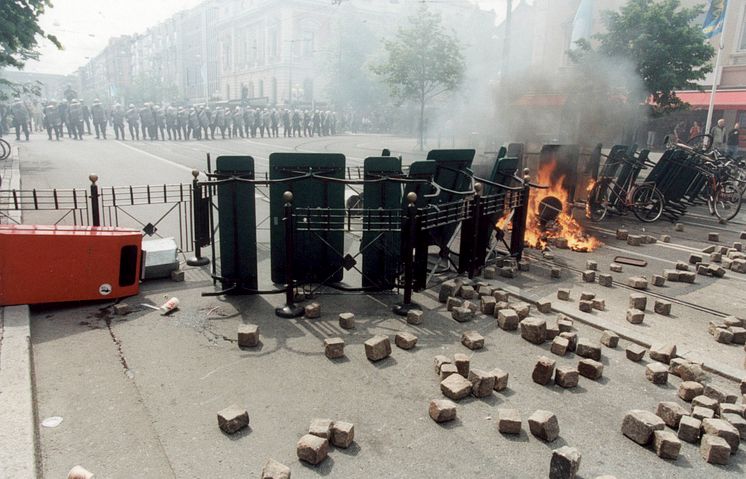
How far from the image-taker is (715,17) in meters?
23.5

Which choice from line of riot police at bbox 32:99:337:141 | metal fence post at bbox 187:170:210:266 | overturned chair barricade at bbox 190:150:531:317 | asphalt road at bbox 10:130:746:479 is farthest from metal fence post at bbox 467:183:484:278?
line of riot police at bbox 32:99:337:141

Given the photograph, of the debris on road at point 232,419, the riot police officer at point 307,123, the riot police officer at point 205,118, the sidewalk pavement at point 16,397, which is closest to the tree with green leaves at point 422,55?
the riot police officer at point 205,118

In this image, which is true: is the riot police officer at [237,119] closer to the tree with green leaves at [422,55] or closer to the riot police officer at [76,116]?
the riot police officer at [76,116]

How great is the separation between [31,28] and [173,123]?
71.6ft

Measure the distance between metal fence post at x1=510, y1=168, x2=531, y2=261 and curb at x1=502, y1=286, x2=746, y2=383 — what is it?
142 cm

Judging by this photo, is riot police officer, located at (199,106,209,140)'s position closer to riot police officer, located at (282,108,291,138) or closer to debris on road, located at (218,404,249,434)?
riot police officer, located at (282,108,291,138)

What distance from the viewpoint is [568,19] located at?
125 ft

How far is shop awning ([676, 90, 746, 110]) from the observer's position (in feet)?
90.0

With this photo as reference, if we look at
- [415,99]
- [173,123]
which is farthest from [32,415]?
[173,123]

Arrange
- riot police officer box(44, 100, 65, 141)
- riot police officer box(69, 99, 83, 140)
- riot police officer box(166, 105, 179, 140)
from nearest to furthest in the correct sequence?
riot police officer box(44, 100, 65, 141)
riot police officer box(69, 99, 83, 140)
riot police officer box(166, 105, 179, 140)

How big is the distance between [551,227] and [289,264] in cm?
681

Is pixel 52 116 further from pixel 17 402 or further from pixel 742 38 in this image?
pixel 742 38

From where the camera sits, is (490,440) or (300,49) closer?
(490,440)

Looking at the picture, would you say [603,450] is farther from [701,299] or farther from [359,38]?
[359,38]
